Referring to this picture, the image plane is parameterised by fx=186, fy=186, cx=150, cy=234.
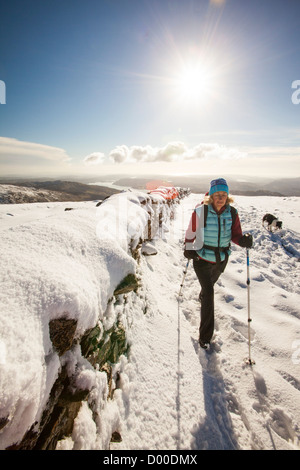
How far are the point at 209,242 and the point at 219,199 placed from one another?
97cm

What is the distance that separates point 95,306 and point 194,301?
374 centimetres

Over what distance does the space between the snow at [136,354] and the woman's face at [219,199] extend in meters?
1.98

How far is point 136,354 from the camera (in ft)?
10.1

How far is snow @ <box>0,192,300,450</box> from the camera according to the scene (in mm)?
1404

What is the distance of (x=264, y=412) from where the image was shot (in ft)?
9.53

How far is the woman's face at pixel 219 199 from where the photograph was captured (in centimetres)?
409

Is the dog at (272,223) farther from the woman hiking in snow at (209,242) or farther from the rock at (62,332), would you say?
the rock at (62,332)

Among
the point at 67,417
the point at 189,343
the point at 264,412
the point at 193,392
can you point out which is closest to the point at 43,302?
the point at 67,417

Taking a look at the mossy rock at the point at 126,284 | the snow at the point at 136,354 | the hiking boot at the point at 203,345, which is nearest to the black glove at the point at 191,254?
the snow at the point at 136,354

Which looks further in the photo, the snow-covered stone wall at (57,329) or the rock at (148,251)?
the rock at (148,251)

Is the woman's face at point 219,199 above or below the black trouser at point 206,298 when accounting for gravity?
above

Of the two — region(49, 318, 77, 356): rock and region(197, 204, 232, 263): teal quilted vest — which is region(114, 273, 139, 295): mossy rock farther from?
region(197, 204, 232, 263): teal quilted vest

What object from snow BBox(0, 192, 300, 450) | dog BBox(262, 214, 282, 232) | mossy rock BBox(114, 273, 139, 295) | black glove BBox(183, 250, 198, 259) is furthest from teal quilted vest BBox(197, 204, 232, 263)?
dog BBox(262, 214, 282, 232)

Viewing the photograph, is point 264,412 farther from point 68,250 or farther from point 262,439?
point 68,250
